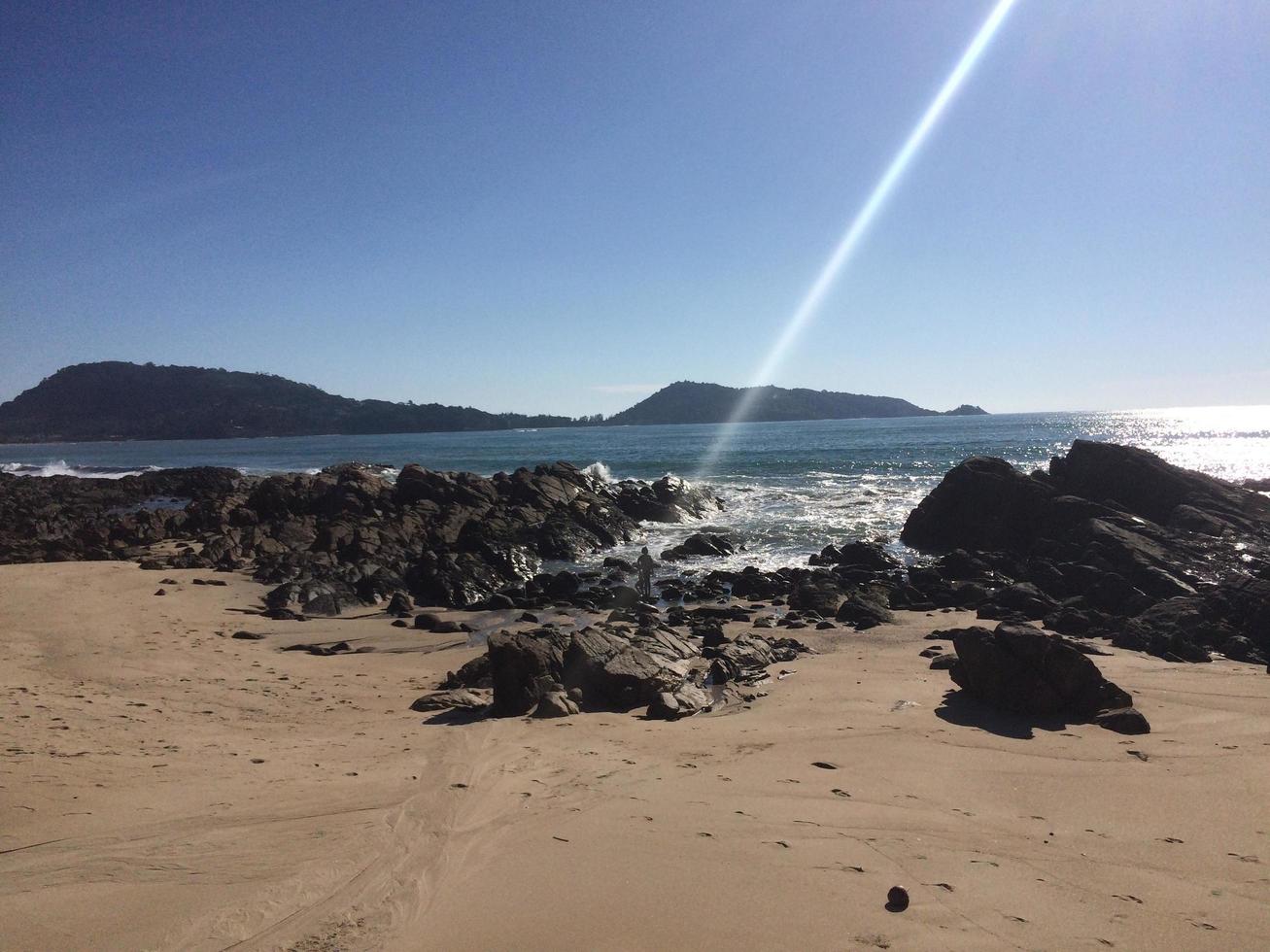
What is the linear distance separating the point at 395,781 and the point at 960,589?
13441 millimetres

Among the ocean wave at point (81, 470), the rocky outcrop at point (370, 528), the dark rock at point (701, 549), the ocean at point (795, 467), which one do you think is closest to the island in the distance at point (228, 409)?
the ocean at point (795, 467)

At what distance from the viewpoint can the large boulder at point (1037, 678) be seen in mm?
7805

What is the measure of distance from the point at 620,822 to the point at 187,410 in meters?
167

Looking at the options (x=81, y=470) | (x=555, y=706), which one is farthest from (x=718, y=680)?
(x=81, y=470)

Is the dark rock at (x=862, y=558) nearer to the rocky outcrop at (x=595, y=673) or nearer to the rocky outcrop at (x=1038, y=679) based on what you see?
the rocky outcrop at (x=595, y=673)

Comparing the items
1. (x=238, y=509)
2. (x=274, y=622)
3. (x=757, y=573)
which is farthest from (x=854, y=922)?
(x=238, y=509)

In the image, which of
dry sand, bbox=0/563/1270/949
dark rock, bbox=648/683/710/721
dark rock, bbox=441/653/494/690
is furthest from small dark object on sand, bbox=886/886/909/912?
dark rock, bbox=441/653/494/690

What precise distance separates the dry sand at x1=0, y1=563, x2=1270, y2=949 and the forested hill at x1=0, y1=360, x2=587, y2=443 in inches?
6058

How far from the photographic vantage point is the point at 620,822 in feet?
17.0

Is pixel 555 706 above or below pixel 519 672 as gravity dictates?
below

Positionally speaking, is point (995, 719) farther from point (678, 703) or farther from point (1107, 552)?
point (1107, 552)

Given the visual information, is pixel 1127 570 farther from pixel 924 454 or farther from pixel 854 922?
pixel 924 454

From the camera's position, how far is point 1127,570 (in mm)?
15672

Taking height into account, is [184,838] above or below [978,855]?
above
